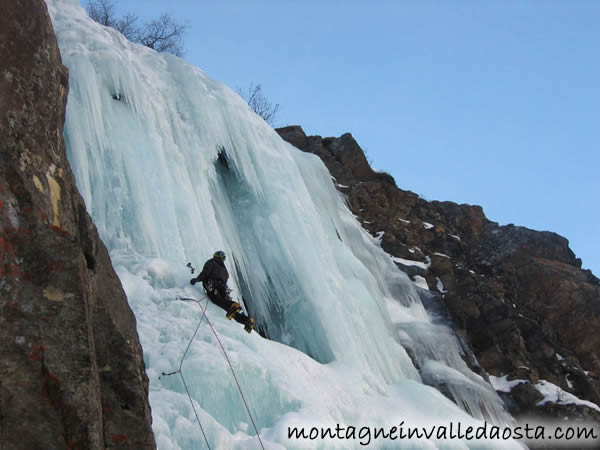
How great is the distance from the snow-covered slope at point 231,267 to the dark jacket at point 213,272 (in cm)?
19

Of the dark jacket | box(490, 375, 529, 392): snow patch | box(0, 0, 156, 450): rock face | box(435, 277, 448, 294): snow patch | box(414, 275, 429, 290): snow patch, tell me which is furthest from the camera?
box(435, 277, 448, 294): snow patch

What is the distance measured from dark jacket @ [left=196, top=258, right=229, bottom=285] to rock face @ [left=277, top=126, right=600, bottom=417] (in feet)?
19.6

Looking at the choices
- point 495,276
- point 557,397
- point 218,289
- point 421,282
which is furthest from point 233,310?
point 495,276

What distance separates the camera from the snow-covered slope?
5609 mm

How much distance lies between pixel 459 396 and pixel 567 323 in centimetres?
493

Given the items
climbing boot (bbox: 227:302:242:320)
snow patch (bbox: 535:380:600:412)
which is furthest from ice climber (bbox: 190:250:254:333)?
snow patch (bbox: 535:380:600:412)

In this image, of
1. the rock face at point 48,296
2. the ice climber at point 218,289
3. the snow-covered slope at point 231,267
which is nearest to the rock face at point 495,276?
the snow-covered slope at point 231,267

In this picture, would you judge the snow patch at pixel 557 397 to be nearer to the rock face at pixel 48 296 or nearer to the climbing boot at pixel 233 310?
the climbing boot at pixel 233 310

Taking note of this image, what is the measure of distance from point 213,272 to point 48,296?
412 centimetres

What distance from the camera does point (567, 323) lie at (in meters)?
13.1

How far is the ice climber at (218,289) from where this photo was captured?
22.0ft

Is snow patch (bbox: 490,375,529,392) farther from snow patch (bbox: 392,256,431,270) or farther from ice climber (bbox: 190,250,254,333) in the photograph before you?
ice climber (bbox: 190,250,254,333)

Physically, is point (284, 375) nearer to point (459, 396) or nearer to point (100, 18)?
point (459, 396)

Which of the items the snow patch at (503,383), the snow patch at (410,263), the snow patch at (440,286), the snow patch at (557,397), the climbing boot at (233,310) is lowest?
the snow patch at (557,397)
